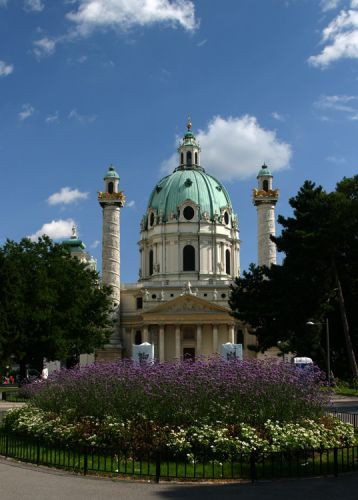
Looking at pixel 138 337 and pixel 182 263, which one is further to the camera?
pixel 182 263

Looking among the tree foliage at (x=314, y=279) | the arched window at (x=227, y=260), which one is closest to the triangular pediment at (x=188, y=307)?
the arched window at (x=227, y=260)

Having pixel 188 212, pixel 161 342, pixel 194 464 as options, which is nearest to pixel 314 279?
pixel 194 464

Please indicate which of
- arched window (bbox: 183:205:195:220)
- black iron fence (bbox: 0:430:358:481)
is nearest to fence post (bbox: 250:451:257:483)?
black iron fence (bbox: 0:430:358:481)

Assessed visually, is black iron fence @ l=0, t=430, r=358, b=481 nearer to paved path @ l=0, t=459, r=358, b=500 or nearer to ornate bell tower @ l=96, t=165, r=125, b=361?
paved path @ l=0, t=459, r=358, b=500

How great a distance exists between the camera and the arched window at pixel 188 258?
8819 cm

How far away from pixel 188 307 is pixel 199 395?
62651 millimetres

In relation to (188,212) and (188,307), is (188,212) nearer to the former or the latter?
(188,212)

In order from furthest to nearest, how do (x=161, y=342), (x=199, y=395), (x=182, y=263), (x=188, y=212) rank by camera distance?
1. (x=188, y=212)
2. (x=182, y=263)
3. (x=161, y=342)
4. (x=199, y=395)

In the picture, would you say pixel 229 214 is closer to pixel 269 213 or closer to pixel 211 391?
pixel 269 213

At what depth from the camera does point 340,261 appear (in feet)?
164

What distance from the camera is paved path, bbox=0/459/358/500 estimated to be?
1341cm

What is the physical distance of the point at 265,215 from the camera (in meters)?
85.9

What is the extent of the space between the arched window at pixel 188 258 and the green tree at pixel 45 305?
1110 inches

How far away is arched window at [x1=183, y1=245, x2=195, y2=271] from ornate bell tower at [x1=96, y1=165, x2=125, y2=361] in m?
9.20
